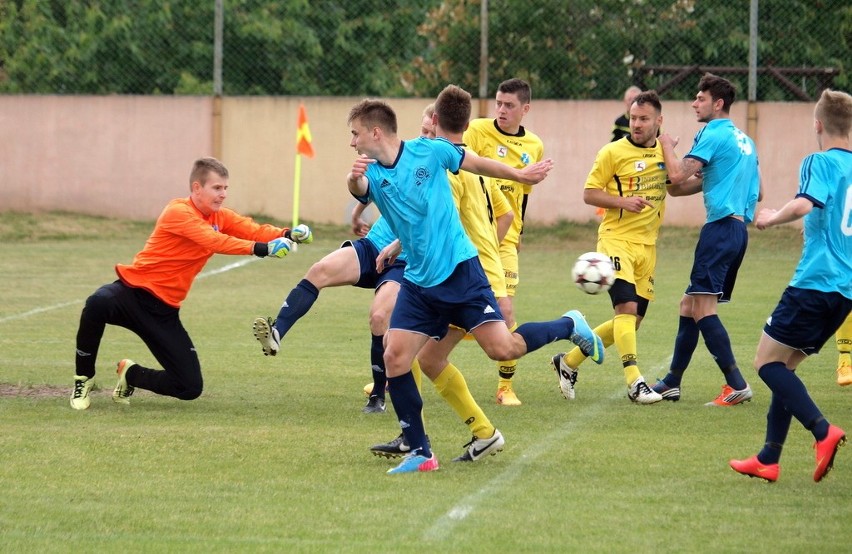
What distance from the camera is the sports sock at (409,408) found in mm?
6711

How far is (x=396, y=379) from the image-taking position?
670 centimetres

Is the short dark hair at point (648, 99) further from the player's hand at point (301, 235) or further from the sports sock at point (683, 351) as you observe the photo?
A: the player's hand at point (301, 235)

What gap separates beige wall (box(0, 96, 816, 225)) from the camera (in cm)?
2170

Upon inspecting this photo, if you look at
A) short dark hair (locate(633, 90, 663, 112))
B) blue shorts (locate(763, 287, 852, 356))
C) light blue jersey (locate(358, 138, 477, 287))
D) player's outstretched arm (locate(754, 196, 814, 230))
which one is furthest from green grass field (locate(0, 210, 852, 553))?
short dark hair (locate(633, 90, 663, 112))

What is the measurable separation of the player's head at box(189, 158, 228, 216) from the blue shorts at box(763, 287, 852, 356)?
3.69 meters

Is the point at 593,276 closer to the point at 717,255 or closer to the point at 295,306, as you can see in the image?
the point at 717,255

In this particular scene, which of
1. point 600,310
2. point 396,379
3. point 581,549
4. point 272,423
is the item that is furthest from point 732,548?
point 600,310

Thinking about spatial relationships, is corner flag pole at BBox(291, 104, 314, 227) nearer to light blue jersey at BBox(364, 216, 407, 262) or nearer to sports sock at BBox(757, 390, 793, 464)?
light blue jersey at BBox(364, 216, 407, 262)

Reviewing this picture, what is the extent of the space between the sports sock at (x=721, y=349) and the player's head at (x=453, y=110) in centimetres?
244

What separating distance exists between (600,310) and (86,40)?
1228 centimetres

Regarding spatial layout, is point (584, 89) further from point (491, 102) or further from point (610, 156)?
point (610, 156)

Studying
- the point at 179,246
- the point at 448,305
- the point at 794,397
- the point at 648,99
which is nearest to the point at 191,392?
the point at 179,246

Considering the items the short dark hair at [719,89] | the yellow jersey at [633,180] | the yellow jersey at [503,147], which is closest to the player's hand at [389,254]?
the yellow jersey at [503,147]

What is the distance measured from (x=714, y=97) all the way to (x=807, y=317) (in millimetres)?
2868
